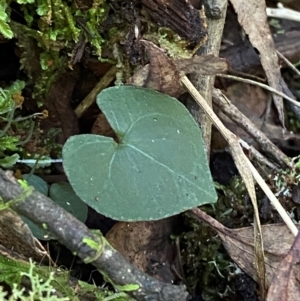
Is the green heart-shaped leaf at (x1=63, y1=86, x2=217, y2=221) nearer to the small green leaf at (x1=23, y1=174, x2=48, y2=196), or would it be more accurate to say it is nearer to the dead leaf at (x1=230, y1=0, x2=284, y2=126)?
the small green leaf at (x1=23, y1=174, x2=48, y2=196)

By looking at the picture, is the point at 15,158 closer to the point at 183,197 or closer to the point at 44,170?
the point at 44,170

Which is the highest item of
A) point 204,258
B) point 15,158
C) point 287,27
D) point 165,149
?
point 287,27

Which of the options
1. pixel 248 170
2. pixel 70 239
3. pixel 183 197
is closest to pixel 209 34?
pixel 248 170

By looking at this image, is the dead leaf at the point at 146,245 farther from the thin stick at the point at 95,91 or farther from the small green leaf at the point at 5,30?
the small green leaf at the point at 5,30

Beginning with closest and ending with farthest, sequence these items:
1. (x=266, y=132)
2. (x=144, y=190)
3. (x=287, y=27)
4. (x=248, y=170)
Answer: (x=144, y=190)
(x=248, y=170)
(x=266, y=132)
(x=287, y=27)

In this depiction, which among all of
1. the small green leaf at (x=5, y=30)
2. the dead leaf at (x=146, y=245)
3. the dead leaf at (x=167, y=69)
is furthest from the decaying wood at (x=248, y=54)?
the small green leaf at (x=5, y=30)

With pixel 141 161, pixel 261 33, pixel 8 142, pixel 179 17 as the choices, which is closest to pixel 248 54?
pixel 261 33

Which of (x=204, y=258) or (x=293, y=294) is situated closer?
(x=293, y=294)

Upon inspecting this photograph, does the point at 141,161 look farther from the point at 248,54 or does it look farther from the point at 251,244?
the point at 248,54

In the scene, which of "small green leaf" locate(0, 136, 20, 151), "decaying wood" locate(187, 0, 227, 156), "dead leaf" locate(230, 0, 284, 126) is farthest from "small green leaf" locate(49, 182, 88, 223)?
"dead leaf" locate(230, 0, 284, 126)
